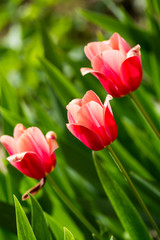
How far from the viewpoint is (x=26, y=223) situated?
624 mm

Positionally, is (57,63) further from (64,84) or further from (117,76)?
(117,76)

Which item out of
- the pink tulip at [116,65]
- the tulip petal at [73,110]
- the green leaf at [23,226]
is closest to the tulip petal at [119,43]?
Result: the pink tulip at [116,65]

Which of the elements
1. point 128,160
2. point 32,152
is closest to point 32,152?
point 32,152

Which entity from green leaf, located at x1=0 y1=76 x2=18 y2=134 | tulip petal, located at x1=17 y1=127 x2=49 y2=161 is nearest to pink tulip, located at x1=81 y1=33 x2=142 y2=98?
tulip petal, located at x1=17 y1=127 x2=49 y2=161

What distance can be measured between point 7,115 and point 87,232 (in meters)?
0.26

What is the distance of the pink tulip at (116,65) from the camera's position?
0.60m

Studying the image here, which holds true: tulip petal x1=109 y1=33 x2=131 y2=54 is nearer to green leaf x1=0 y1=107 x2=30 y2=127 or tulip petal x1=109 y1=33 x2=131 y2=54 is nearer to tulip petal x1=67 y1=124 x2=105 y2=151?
tulip petal x1=67 y1=124 x2=105 y2=151

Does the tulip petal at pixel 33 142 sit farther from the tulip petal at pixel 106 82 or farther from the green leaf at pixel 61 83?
the green leaf at pixel 61 83

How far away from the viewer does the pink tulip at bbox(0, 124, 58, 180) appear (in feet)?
2.02

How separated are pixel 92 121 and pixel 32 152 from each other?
95 millimetres

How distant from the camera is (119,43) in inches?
24.6

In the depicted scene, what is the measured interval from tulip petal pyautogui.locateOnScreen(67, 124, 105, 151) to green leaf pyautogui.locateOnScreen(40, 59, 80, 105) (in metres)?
0.36

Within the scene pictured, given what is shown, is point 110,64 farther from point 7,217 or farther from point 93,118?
point 7,217

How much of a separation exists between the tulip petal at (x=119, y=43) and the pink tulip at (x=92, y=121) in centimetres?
8
